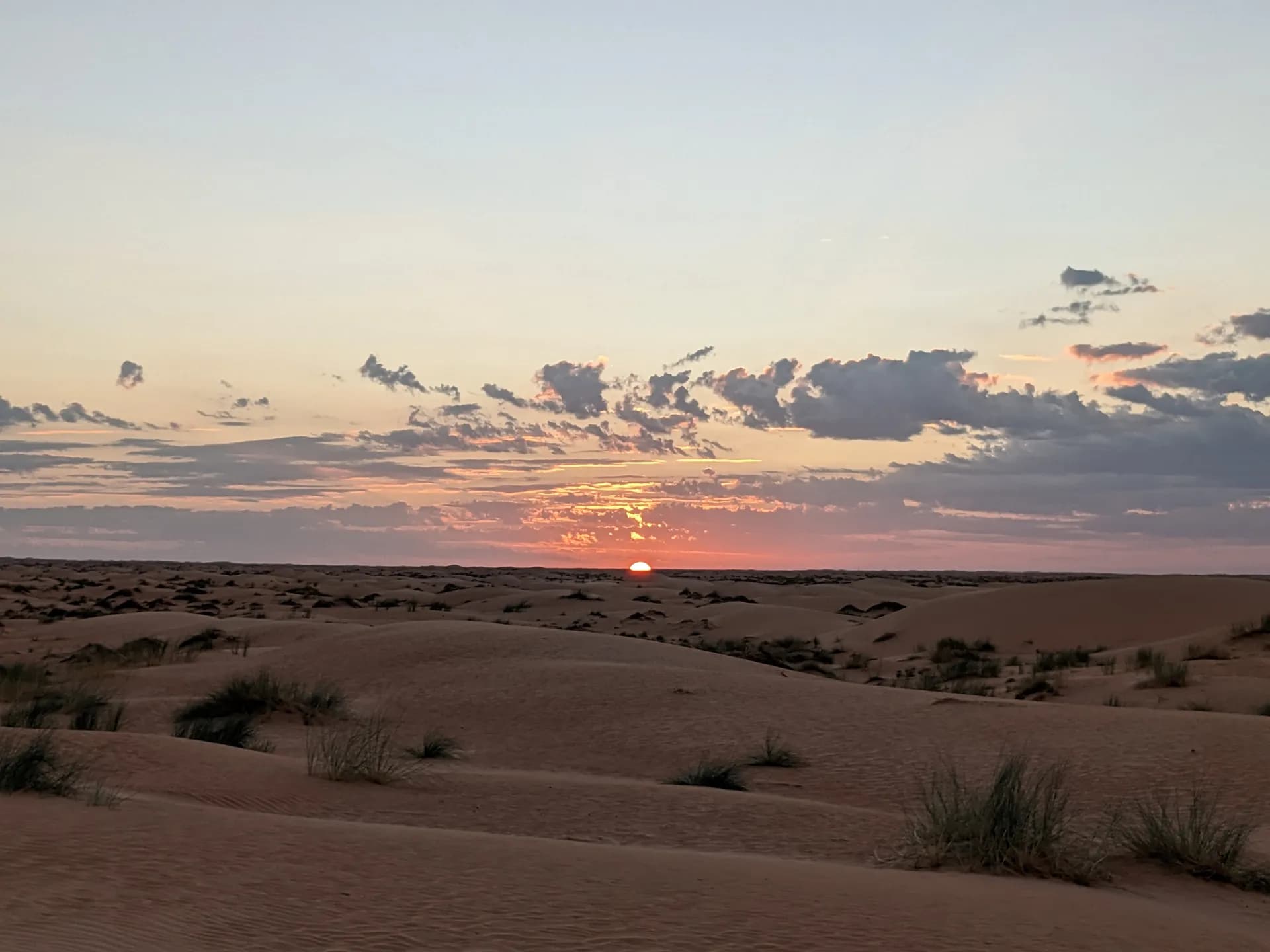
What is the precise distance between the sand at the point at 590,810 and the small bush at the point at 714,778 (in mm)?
280

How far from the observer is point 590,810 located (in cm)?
1041

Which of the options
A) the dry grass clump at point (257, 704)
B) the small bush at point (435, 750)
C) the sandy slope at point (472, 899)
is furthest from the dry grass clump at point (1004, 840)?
the dry grass clump at point (257, 704)

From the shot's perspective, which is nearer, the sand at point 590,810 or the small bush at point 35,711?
the sand at point 590,810

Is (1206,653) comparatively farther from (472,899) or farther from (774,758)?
(472,899)

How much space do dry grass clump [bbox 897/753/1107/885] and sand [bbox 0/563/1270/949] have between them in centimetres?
24

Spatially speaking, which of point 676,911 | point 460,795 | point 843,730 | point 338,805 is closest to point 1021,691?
point 843,730

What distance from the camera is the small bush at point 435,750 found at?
1323 cm

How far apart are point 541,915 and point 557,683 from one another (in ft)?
43.5

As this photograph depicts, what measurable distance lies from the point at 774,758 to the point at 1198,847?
5714 millimetres

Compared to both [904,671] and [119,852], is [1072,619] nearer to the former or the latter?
[904,671]

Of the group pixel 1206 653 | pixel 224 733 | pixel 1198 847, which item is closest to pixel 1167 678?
pixel 1206 653

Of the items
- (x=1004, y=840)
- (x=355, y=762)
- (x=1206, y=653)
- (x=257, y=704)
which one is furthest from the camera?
(x=1206, y=653)

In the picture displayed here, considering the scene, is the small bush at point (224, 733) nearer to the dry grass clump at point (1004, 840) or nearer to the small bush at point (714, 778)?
the small bush at point (714, 778)

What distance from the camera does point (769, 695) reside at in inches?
715
